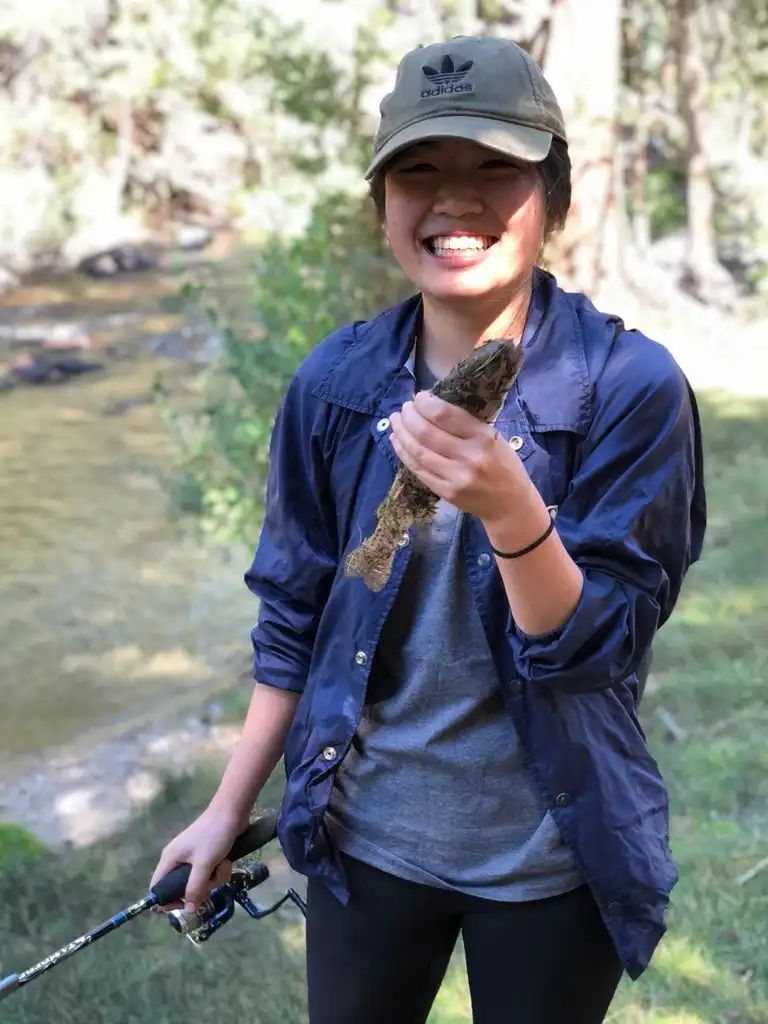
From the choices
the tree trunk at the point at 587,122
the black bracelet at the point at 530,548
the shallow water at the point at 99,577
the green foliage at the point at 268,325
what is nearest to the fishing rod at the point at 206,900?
the black bracelet at the point at 530,548

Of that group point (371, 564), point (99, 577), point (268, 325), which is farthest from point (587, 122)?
point (99, 577)

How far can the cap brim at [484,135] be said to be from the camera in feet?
3.82

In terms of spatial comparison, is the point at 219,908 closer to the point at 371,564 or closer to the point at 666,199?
the point at 371,564

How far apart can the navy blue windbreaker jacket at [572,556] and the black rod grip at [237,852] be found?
0.39ft

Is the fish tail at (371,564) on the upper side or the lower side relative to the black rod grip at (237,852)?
upper

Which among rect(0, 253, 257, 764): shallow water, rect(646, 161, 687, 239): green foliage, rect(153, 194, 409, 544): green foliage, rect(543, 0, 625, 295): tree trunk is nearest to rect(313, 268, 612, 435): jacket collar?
rect(153, 194, 409, 544): green foliage

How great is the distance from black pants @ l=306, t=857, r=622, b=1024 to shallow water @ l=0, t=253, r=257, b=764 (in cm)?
399

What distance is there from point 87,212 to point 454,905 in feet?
40.6

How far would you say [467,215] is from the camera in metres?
1.22

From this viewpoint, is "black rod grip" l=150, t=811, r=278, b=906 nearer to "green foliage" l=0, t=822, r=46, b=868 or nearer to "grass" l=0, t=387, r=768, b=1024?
"grass" l=0, t=387, r=768, b=1024

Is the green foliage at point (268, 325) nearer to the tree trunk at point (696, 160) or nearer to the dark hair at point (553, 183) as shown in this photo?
the dark hair at point (553, 183)

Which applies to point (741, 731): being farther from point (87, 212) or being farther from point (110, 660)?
point (87, 212)

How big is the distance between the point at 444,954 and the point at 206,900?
12.7 inches

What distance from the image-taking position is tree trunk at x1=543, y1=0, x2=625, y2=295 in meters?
4.12
